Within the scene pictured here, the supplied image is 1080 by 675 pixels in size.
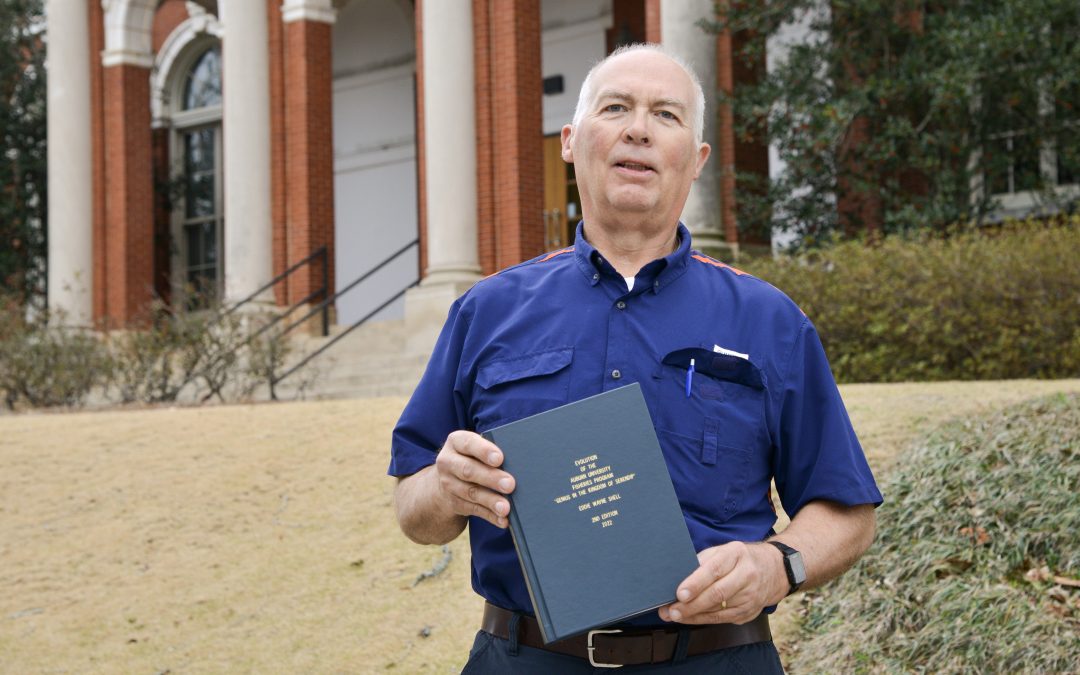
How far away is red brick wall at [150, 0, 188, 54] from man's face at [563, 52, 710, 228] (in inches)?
814

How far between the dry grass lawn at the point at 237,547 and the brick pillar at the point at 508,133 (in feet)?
18.3

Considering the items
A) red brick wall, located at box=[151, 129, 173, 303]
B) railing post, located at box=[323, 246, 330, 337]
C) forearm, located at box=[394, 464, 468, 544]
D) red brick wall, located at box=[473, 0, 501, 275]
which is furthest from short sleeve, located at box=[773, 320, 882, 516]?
red brick wall, located at box=[151, 129, 173, 303]

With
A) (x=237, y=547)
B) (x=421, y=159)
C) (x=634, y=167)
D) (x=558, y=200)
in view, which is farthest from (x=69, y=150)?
(x=634, y=167)

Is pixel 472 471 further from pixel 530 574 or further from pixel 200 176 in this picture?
pixel 200 176

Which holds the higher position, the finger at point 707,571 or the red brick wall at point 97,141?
the red brick wall at point 97,141

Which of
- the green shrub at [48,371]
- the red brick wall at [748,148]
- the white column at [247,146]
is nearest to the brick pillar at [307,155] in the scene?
the white column at [247,146]

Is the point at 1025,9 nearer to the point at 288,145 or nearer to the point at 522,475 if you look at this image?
the point at 288,145

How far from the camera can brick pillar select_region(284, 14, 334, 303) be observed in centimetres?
1620

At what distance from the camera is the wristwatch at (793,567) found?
2.08 meters

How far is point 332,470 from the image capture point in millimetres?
7520

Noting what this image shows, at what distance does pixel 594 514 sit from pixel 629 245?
1.92 feet

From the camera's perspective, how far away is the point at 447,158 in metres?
13.8

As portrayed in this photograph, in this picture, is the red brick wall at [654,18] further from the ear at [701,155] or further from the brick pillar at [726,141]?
the ear at [701,155]

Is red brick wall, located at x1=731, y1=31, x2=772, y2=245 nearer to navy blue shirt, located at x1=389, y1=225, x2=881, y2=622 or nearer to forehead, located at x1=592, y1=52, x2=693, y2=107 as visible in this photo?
forehead, located at x1=592, y1=52, x2=693, y2=107
